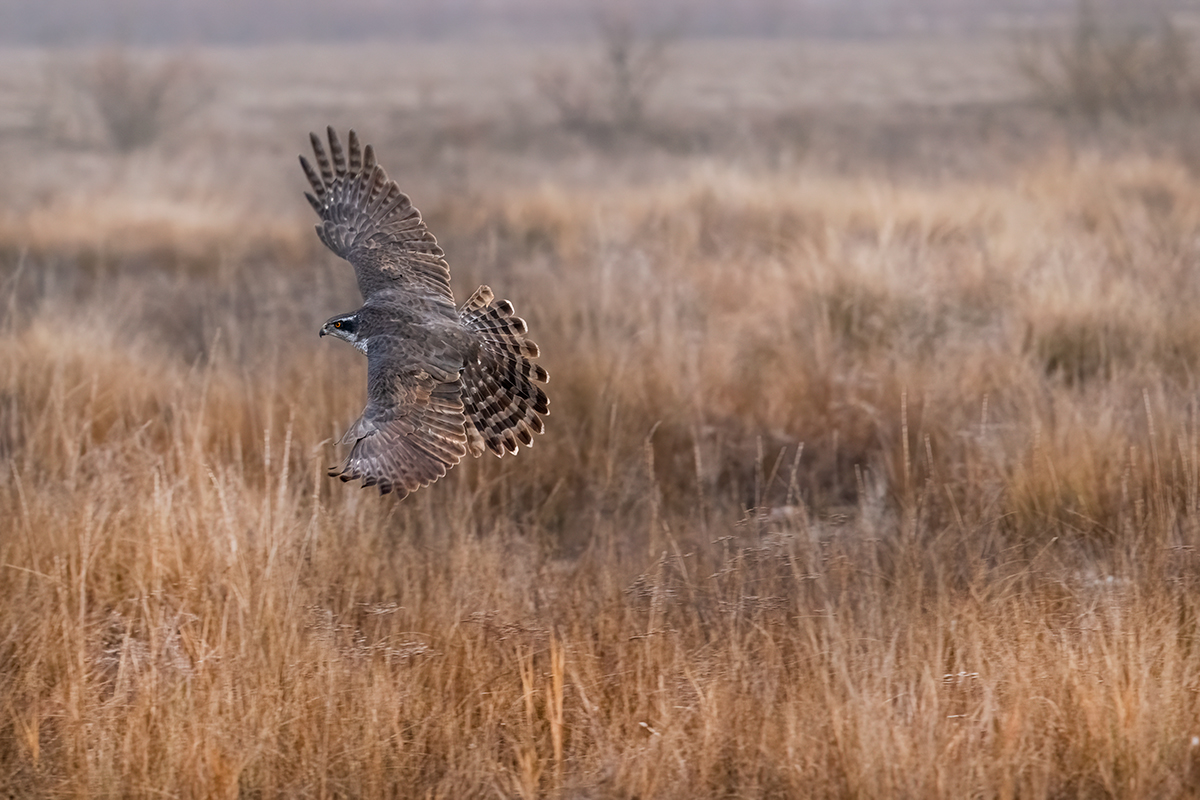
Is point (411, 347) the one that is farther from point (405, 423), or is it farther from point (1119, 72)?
point (1119, 72)

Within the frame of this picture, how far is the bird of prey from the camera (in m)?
3.73

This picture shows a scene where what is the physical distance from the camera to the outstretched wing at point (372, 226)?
460cm

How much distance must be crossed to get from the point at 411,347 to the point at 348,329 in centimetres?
26

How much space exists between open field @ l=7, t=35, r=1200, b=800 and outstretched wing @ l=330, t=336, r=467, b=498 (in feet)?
1.13

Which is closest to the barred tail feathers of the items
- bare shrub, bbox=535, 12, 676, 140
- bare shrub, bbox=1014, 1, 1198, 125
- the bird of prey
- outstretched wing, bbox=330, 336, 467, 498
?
the bird of prey

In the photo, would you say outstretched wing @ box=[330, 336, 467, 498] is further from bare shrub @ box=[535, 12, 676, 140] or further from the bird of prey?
bare shrub @ box=[535, 12, 676, 140]

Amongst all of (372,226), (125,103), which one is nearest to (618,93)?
(125,103)

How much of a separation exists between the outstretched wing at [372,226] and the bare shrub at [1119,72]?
19.3 metres

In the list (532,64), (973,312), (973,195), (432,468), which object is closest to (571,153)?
(973,195)

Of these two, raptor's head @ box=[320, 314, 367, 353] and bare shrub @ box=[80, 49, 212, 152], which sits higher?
bare shrub @ box=[80, 49, 212, 152]

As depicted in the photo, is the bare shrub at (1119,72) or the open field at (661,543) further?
the bare shrub at (1119,72)

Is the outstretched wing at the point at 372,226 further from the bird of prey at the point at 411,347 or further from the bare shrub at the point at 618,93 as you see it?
the bare shrub at the point at 618,93

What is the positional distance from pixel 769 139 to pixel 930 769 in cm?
2698

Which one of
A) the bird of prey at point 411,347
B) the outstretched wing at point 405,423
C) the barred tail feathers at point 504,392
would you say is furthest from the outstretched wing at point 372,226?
the outstretched wing at point 405,423
